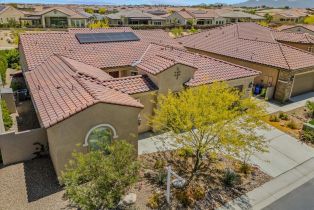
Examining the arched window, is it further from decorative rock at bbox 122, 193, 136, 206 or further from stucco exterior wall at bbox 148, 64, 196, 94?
stucco exterior wall at bbox 148, 64, 196, 94

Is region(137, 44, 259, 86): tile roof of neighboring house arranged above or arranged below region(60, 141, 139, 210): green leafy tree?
above

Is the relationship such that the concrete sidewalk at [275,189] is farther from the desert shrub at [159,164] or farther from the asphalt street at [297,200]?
the desert shrub at [159,164]

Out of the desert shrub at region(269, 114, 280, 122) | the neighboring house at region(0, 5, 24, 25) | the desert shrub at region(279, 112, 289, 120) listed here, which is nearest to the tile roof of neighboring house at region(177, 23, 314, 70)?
the desert shrub at region(279, 112, 289, 120)

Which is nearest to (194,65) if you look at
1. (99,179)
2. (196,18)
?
(99,179)

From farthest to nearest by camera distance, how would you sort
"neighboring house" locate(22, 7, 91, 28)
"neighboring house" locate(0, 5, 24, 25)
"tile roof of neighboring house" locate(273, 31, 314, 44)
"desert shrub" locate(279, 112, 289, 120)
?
"neighboring house" locate(22, 7, 91, 28), "neighboring house" locate(0, 5, 24, 25), "tile roof of neighboring house" locate(273, 31, 314, 44), "desert shrub" locate(279, 112, 289, 120)

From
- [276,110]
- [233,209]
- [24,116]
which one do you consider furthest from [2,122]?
[276,110]

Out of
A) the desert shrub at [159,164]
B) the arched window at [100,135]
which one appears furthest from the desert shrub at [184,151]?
the arched window at [100,135]
